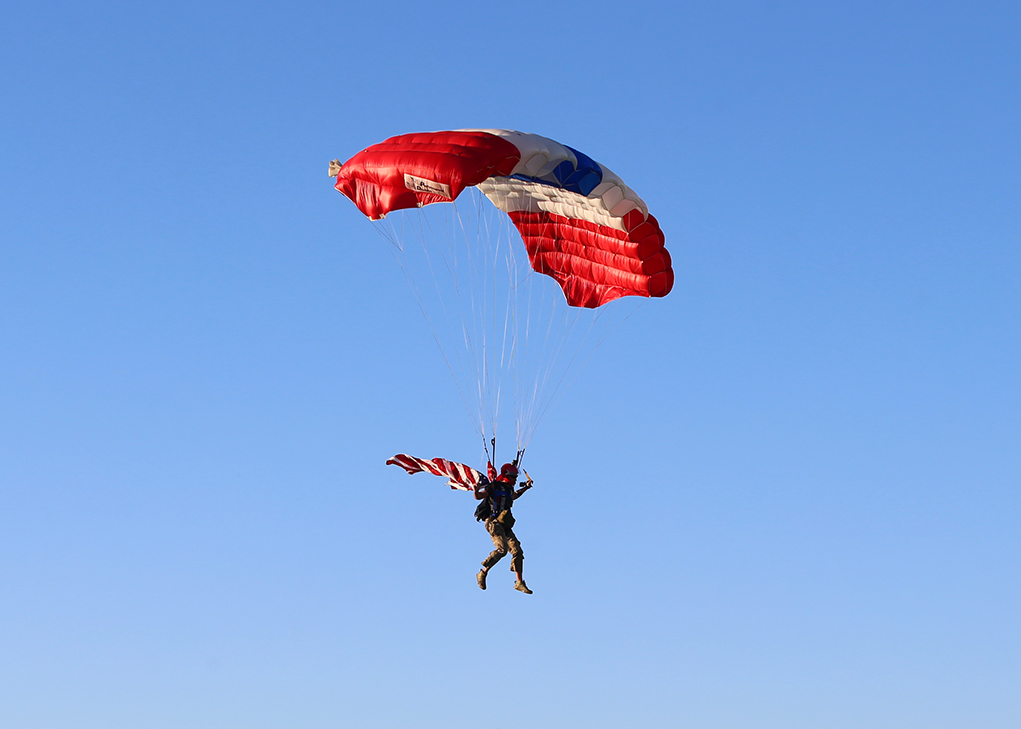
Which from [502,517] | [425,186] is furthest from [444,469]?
[425,186]

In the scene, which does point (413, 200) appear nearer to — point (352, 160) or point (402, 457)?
point (352, 160)

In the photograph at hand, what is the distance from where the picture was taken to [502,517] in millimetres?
27359

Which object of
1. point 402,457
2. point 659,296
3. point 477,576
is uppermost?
point 659,296

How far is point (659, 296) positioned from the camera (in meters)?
29.4

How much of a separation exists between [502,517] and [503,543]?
442mm

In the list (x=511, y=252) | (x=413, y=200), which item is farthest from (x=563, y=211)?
(x=413, y=200)

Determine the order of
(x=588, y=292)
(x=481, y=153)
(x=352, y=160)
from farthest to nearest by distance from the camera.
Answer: (x=588, y=292) < (x=352, y=160) < (x=481, y=153)

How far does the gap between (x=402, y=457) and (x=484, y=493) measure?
5.55 ft

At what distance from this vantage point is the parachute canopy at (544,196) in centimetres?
2692

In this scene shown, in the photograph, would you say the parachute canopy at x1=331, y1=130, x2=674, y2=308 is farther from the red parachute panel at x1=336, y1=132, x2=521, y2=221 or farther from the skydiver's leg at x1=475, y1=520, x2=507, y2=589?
the skydiver's leg at x1=475, y1=520, x2=507, y2=589

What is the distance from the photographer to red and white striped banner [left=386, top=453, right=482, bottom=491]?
1082 inches

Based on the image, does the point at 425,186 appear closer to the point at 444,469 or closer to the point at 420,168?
the point at 420,168

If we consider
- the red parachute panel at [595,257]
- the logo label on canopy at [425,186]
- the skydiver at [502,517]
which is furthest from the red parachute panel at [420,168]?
the skydiver at [502,517]

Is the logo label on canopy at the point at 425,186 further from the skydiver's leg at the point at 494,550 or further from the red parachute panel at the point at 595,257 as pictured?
the skydiver's leg at the point at 494,550
